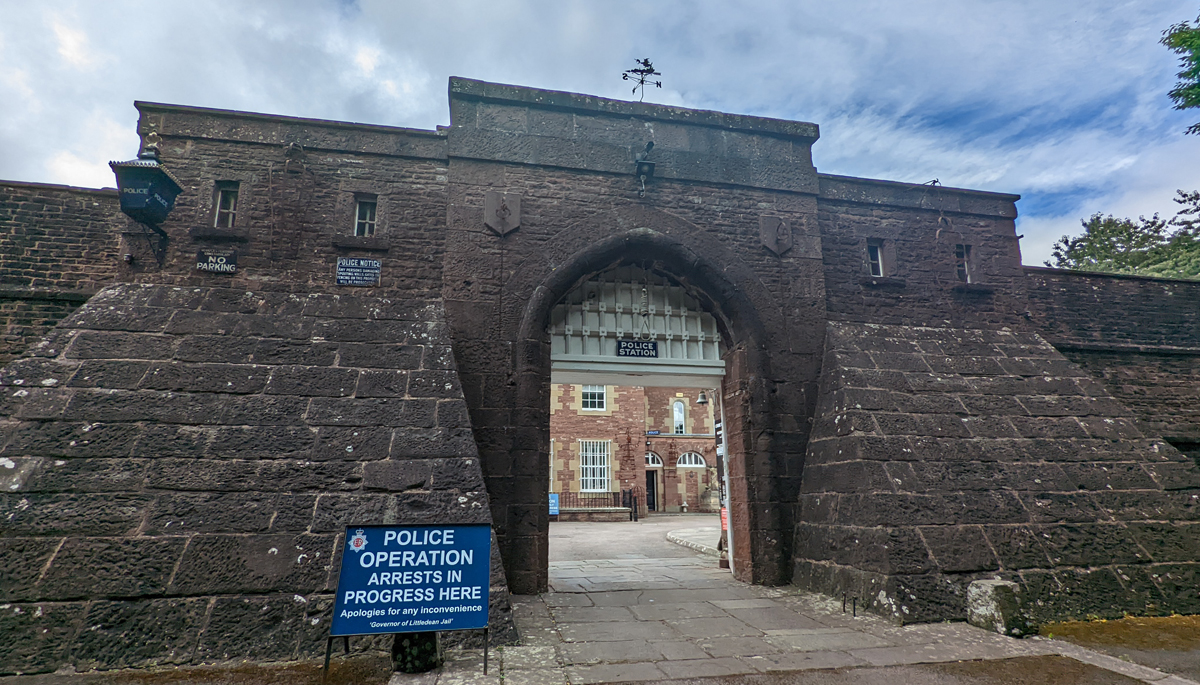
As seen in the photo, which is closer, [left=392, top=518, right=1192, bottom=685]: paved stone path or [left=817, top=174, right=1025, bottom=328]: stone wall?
[left=392, top=518, right=1192, bottom=685]: paved stone path

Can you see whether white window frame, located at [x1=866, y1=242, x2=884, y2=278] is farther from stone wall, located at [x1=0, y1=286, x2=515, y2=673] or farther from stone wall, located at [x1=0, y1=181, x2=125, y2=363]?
stone wall, located at [x1=0, y1=181, x2=125, y2=363]

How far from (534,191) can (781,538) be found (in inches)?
212

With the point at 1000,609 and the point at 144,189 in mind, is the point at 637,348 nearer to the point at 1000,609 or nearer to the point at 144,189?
the point at 1000,609

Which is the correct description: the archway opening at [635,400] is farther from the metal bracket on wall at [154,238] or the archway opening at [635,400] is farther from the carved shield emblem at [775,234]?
the metal bracket on wall at [154,238]

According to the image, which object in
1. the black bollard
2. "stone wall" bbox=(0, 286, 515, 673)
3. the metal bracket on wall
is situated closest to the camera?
the black bollard

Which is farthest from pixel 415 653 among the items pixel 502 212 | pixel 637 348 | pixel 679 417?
pixel 679 417

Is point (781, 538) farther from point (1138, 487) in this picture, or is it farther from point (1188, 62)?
point (1188, 62)

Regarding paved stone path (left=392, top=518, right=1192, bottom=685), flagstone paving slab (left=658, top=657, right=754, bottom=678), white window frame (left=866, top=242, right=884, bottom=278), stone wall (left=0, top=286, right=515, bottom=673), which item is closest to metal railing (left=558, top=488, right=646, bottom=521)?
white window frame (left=866, top=242, right=884, bottom=278)

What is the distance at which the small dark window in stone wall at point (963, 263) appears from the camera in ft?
29.1

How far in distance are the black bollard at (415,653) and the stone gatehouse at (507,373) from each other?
2.43ft

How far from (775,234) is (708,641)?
555 centimetres

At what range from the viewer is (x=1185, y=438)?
8.54 metres

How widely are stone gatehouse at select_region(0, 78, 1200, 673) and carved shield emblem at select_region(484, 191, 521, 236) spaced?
48mm

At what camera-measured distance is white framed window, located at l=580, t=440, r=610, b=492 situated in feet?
71.6
